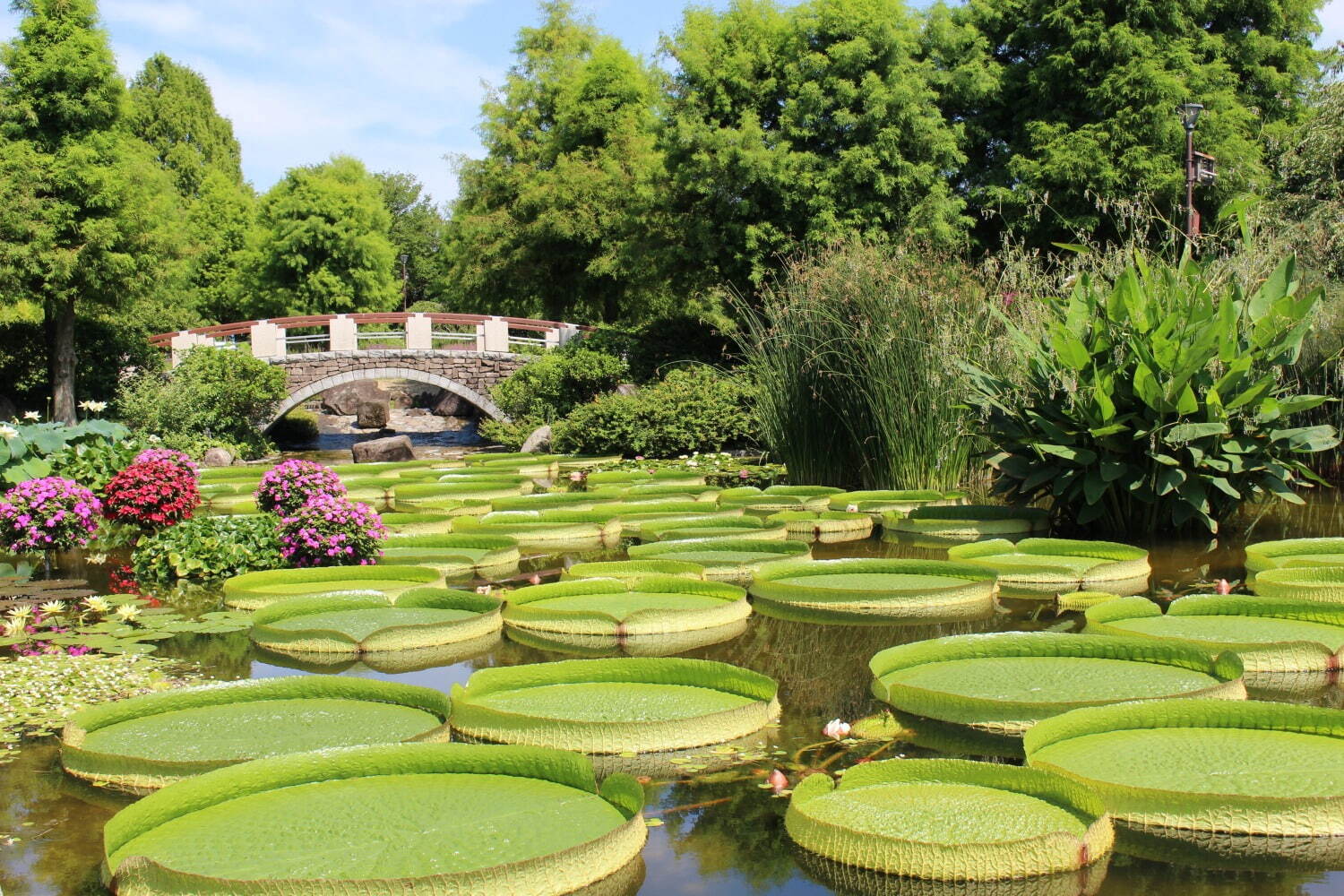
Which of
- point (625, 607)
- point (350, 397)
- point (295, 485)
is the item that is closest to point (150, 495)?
point (295, 485)

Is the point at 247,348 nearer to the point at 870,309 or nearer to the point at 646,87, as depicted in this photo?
the point at 646,87

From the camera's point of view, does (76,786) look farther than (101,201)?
No

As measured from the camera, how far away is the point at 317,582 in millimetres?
5902

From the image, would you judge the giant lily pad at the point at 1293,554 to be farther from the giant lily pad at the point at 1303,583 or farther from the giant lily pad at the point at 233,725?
the giant lily pad at the point at 233,725

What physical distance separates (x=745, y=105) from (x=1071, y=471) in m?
12.6

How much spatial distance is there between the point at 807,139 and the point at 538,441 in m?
6.09

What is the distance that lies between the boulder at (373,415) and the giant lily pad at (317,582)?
2452 centimetres

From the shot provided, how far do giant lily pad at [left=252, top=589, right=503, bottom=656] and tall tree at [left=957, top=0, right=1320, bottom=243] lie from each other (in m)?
13.9

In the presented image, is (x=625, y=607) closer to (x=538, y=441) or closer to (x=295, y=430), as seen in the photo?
(x=538, y=441)

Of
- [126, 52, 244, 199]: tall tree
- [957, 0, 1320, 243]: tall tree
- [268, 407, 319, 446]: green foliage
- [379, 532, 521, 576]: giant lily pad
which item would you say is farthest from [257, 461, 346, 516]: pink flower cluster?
[126, 52, 244, 199]: tall tree

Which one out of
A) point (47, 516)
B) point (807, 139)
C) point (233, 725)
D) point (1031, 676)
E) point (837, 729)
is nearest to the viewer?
point (837, 729)

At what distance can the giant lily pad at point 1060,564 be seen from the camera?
5.56 meters

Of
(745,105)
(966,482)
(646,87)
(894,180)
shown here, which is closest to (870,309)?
(966,482)

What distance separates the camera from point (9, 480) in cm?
770
